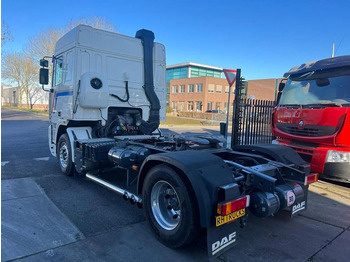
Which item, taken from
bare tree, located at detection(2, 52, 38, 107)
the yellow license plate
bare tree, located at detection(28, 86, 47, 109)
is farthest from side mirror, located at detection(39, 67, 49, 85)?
bare tree, located at detection(28, 86, 47, 109)

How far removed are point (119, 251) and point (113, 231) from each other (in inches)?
20.2

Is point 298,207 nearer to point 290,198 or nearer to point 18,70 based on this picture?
point 290,198

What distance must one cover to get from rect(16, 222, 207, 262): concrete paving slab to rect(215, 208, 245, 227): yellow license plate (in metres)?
0.63

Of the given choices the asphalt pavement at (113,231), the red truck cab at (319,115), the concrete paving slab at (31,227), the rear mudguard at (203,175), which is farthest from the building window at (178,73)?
the rear mudguard at (203,175)

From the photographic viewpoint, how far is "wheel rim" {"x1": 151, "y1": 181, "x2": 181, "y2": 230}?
3247 mm

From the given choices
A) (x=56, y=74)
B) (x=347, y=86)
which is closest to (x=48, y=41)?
(x=56, y=74)

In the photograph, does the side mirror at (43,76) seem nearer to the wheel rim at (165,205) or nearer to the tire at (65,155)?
the tire at (65,155)

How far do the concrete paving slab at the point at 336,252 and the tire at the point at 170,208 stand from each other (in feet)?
4.93

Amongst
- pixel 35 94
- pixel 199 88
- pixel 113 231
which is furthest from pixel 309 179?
pixel 35 94

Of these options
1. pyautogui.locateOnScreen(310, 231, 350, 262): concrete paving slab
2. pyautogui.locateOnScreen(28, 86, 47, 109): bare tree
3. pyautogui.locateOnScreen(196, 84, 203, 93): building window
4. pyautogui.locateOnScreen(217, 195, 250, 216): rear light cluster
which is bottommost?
pyautogui.locateOnScreen(310, 231, 350, 262): concrete paving slab

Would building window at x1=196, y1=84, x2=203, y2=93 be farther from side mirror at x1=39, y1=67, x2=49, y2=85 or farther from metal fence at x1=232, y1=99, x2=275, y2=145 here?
side mirror at x1=39, y1=67, x2=49, y2=85

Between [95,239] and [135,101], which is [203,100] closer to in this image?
[135,101]

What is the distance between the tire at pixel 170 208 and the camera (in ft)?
9.37

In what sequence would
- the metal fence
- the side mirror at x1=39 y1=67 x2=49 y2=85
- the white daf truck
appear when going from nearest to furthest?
the white daf truck, the side mirror at x1=39 y1=67 x2=49 y2=85, the metal fence
